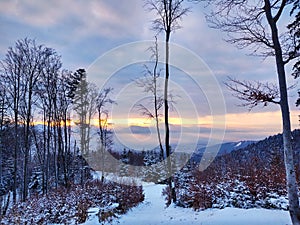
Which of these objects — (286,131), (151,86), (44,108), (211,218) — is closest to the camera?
(286,131)

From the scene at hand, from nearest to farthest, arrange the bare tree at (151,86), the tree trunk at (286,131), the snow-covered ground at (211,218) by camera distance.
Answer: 1. the tree trunk at (286,131)
2. the snow-covered ground at (211,218)
3. the bare tree at (151,86)

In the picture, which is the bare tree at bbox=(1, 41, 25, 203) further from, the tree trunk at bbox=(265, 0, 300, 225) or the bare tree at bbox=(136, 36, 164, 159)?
the tree trunk at bbox=(265, 0, 300, 225)

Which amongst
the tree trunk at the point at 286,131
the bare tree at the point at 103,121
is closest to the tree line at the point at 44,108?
the bare tree at the point at 103,121

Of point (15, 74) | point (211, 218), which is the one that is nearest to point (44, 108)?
point (15, 74)

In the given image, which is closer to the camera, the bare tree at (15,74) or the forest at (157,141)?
the forest at (157,141)

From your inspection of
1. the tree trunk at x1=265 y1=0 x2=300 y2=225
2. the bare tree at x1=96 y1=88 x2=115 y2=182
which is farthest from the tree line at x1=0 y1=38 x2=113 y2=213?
the tree trunk at x1=265 y1=0 x2=300 y2=225

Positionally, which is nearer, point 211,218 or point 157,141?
point 211,218

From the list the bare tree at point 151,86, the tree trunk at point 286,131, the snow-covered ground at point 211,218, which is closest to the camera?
the tree trunk at point 286,131

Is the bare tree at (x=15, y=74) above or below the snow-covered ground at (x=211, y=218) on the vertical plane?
above

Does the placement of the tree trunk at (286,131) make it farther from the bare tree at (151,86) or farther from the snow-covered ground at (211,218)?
the bare tree at (151,86)

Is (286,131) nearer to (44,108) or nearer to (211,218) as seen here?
(211,218)

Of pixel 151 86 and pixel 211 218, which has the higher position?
pixel 151 86

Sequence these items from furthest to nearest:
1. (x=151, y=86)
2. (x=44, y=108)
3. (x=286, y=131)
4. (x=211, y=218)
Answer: (x=44, y=108) → (x=151, y=86) → (x=211, y=218) → (x=286, y=131)

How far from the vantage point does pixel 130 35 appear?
42.4ft
